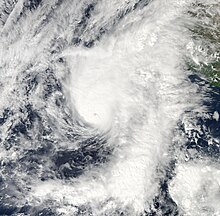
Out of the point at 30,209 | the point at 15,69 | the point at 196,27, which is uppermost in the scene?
the point at 15,69

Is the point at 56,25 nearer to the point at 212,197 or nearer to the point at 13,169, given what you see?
the point at 13,169

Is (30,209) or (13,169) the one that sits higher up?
(13,169)

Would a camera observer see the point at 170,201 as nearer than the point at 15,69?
Yes

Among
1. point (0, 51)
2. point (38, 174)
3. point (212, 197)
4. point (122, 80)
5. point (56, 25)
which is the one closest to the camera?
point (212, 197)

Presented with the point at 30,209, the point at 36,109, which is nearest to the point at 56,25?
the point at 36,109

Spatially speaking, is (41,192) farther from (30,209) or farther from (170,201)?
(170,201)

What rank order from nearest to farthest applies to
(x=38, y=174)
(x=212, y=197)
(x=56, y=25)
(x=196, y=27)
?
(x=212, y=197), (x=196, y=27), (x=38, y=174), (x=56, y=25)
